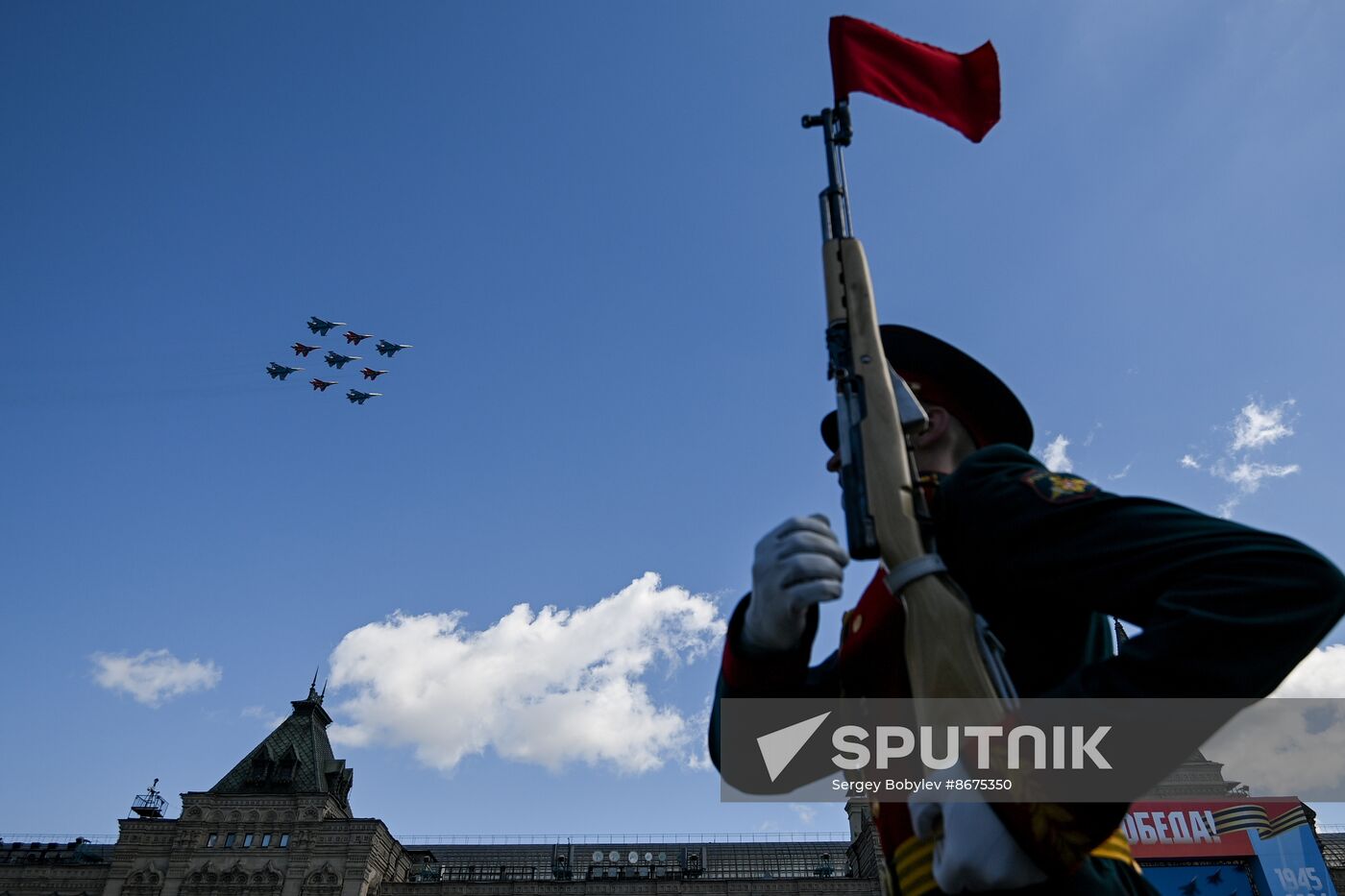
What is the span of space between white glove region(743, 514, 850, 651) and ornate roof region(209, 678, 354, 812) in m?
38.2

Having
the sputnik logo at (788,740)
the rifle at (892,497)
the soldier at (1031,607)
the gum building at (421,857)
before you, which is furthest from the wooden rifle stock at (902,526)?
the gum building at (421,857)

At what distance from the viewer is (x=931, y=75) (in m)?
3.71

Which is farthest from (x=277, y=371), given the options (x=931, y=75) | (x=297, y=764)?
(x=931, y=75)

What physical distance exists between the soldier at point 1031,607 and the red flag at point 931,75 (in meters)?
1.04

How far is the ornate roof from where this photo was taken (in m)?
37.3

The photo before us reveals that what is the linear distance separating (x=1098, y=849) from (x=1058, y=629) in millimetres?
595

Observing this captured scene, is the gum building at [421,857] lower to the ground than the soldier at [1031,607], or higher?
higher

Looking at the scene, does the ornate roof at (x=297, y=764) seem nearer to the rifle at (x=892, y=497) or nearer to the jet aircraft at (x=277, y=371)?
the jet aircraft at (x=277, y=371)

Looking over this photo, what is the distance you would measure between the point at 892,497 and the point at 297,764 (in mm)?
42350

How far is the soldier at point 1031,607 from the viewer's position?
202 cm

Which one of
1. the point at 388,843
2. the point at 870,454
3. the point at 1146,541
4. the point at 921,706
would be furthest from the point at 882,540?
the point at 388,843

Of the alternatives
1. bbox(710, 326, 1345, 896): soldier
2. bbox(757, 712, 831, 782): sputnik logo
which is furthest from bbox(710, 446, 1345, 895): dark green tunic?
bbox(757, 712, 831, 782): sputnik logo

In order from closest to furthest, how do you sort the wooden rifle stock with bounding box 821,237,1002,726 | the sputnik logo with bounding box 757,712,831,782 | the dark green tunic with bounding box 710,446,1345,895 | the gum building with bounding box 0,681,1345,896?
the dark green tunic with bounding box 710,446,1345,895, the wooden rifle stock with bounding box 821,237,1002,726, the sputnik logo with bounding box 757,712,831,782, the gum building with bounding box 0,681,1345,896

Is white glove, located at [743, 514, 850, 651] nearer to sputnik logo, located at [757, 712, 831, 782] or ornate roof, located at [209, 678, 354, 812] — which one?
sputnik logo, located at [757, 712, 831, 782]
